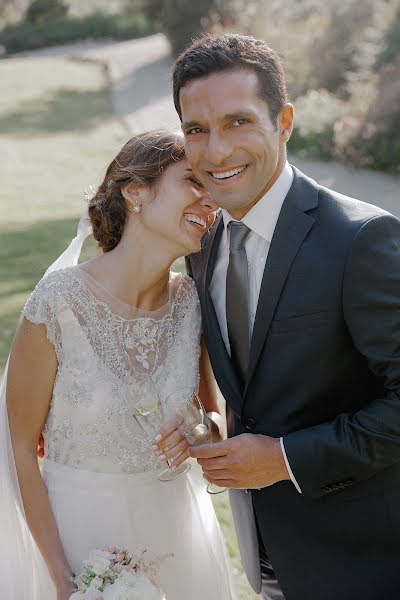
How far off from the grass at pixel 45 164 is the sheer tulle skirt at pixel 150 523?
943 millimetres

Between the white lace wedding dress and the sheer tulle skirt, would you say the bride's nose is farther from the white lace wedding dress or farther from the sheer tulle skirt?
the sheer tulle skirt

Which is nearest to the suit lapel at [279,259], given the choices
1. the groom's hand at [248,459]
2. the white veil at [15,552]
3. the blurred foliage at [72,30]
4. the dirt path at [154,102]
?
the groom's hand at [248,459]

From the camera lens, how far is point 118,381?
2986mm

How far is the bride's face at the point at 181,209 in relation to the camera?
296 centimetres

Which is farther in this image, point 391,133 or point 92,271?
point 391,133

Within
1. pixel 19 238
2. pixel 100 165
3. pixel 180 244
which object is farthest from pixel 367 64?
pixel 180 244

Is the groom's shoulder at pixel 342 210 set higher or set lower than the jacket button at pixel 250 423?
higher

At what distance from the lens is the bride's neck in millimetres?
3062

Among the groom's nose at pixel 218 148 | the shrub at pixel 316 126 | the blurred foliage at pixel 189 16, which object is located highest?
the blurred foliage at pixel 189 16

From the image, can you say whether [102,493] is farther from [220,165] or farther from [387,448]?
[220,165]

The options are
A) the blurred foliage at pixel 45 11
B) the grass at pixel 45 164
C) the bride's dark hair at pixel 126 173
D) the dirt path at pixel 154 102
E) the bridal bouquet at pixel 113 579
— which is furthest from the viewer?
the blurred foliage at pixel 45 11

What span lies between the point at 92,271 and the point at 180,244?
14.7 inches

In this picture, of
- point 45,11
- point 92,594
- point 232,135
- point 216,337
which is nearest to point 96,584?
point 92,594

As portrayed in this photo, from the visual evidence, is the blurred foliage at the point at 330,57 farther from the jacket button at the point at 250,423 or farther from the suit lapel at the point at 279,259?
the jacket button at the point at 250,423
